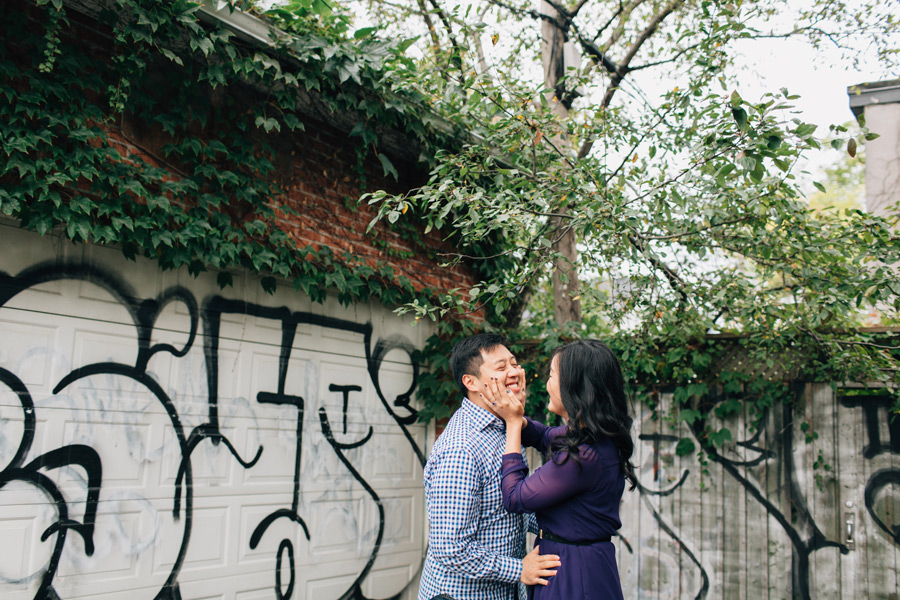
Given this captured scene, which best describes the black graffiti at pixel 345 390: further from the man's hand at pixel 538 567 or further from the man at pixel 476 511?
the man's hand at pixel 538 567

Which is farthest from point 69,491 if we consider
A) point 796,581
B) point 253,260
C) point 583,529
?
point 796,581

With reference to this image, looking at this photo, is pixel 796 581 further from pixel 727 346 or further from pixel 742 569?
pixel 727 346

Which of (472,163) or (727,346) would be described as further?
(727,346)

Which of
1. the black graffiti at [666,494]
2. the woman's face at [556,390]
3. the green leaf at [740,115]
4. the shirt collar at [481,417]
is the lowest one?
the black graffiti at [666,494]

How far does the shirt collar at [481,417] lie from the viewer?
284 cm

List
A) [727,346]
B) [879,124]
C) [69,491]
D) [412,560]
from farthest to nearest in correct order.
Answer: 1. [879,124]
2. [412,560]
3. [727,346]
4. [69,491]

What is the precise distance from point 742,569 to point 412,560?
2661 millimetres

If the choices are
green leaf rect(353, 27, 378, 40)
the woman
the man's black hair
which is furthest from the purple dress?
green leaf rect(353, 27, 378, 40)

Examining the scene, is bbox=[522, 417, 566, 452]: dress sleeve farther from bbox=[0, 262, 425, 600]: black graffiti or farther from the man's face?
bbox=[0, 262, 425, 600]: black graffiti

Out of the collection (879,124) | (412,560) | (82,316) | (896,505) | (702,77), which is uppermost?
(879,124)

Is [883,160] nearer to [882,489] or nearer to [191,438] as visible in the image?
[882,489]

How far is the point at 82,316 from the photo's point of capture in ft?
12.6

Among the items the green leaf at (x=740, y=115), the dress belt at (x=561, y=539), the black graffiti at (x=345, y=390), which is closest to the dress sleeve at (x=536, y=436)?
the dress belt at (x=561, y=539)

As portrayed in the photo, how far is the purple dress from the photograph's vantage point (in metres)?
2.35
